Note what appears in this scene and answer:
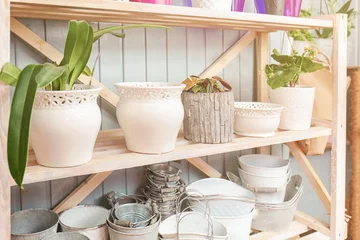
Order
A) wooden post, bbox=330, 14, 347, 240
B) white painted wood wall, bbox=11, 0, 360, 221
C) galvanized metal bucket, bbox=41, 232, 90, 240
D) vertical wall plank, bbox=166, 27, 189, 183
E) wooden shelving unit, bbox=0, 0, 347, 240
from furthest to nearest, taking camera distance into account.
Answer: vertical wall plank, bbox=166, 27, 189, 183 → wooden post, bbox=330, 14, 347, 240 → white painted wood wall, bbox=11, 0, 360, 221 → galvanized metal bucket, bbox=41, 232, 90, 240 → wooden shelving unit, bbox=0, 0, 347, 240

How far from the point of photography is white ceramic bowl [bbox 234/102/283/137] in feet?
4.13

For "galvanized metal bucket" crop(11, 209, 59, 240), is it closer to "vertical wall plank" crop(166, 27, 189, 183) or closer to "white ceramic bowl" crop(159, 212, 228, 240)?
"white ceramic bowl" crop(159, 212, 228, 240)

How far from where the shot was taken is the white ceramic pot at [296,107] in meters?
1.38

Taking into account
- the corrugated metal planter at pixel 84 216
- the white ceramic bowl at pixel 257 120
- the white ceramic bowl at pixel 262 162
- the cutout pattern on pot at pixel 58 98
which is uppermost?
the cutout pattern on pot at pixel 58 98

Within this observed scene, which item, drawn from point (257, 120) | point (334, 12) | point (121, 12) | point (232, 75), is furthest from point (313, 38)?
point (121, 12)

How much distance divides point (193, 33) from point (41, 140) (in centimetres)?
79

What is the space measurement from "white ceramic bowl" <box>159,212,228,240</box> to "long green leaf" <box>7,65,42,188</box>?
1.77ft

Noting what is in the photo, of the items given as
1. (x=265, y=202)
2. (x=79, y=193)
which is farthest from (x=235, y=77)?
(x=79, y=193)

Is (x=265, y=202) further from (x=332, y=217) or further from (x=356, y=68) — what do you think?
(x=356, y=68)

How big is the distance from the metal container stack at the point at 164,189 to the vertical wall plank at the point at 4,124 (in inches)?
21.2

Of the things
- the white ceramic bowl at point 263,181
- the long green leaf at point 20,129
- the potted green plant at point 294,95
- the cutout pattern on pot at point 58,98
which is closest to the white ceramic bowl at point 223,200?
the white ceramic bowl at point 263,181

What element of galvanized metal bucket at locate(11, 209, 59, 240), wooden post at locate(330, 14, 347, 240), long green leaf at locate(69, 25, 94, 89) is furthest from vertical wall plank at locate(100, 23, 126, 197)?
wooden post at locate(330, 14, 347, 240)

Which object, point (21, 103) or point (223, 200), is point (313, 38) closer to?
point (223, 200)

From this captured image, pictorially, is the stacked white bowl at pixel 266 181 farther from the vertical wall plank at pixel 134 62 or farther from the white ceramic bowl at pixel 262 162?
the vertical wall plank at pixel 134 62
